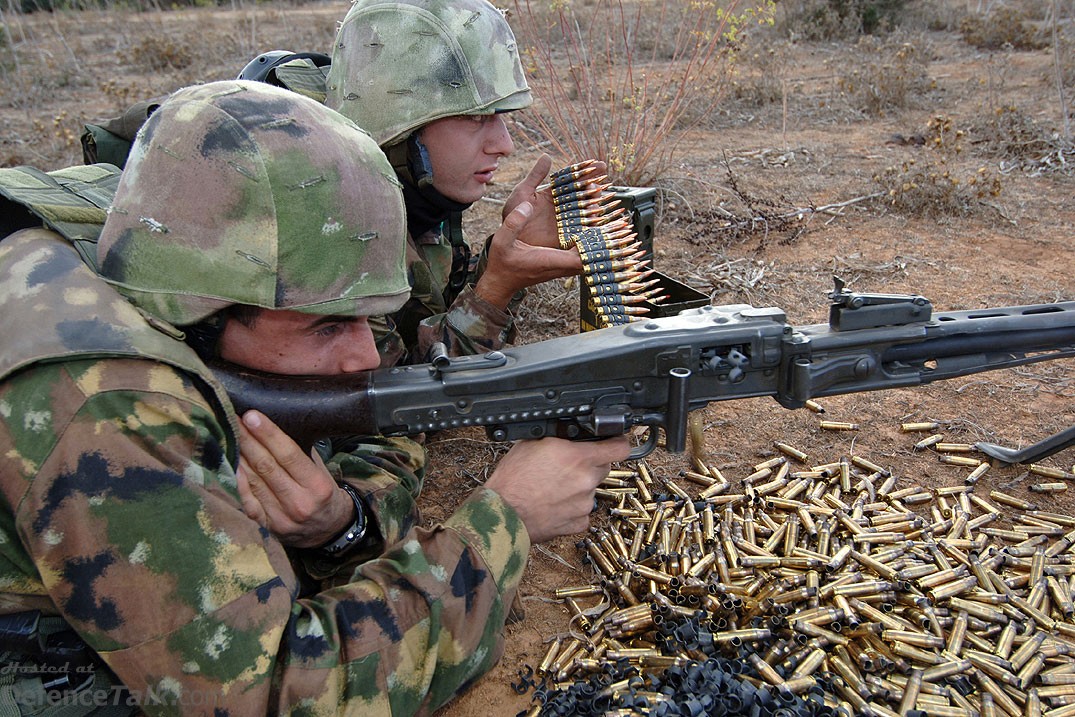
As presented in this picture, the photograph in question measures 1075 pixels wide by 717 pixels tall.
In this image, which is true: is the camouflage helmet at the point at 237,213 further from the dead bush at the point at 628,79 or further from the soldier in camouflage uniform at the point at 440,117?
the dead bush at the point at 628,79

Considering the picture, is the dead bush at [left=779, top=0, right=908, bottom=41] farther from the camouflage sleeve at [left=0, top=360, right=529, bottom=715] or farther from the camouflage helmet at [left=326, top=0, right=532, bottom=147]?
the camouflage sleeve at [left=0, top=360, right=529, bottom=715]

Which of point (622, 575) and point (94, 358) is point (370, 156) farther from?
point (622, 575)

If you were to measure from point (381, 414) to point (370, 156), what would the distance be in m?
0.81

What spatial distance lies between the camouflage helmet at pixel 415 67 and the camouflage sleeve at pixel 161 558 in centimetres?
229

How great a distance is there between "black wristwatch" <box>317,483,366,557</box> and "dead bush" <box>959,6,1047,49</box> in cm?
1510

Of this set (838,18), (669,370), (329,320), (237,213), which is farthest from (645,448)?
(838,18)

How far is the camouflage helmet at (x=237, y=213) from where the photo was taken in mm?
2193

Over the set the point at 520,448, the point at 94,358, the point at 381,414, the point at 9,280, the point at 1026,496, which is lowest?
the point at 1026,496

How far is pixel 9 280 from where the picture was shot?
2.12m

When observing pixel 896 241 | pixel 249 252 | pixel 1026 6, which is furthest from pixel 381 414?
pixel 1026 6

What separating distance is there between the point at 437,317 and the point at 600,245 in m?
0.98

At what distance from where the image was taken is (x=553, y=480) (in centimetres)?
285

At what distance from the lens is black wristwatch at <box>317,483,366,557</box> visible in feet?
10.1

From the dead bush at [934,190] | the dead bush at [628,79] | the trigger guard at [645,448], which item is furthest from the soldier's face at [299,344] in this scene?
the dead bush at [934,190]
